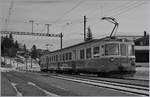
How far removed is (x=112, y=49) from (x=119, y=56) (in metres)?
0.76

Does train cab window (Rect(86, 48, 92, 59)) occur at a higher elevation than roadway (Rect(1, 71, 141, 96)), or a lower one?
higher

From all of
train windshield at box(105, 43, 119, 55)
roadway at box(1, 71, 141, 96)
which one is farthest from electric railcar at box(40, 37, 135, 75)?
roadway at box(1, 71, 141, 96)

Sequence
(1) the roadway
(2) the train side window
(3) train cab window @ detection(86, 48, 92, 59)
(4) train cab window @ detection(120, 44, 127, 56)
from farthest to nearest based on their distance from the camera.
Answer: (3) train cab window @ detection(86, 48, 92, 59)
(2) the train side window
(4) train cab window @ detection(120, 44, 127, 56)
(1) the roadway

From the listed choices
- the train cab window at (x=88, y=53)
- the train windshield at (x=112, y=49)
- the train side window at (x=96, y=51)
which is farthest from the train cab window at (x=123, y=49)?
the train cab window at (x=88, y=53)

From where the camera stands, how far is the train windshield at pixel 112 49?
86.8ft

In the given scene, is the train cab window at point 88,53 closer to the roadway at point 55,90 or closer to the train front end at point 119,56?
the train front end at point 119,56

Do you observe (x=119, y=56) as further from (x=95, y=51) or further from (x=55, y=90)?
(x=55, y=90)

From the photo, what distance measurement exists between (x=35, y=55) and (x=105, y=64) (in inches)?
5834

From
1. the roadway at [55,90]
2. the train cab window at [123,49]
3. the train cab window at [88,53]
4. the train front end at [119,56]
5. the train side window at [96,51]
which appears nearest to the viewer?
the roadway at [55,90]

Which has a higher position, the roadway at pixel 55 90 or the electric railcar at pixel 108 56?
the electric railcar at pixel 108 56

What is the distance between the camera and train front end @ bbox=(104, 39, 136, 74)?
26.4 meters

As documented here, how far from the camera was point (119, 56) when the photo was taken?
1046 inches

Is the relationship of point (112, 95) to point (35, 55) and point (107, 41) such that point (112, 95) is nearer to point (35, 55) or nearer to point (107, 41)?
point (107, 41)

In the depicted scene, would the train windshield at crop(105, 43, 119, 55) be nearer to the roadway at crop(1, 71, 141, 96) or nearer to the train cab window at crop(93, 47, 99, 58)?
the train cab window at crop(93, 47, 99, 58)
